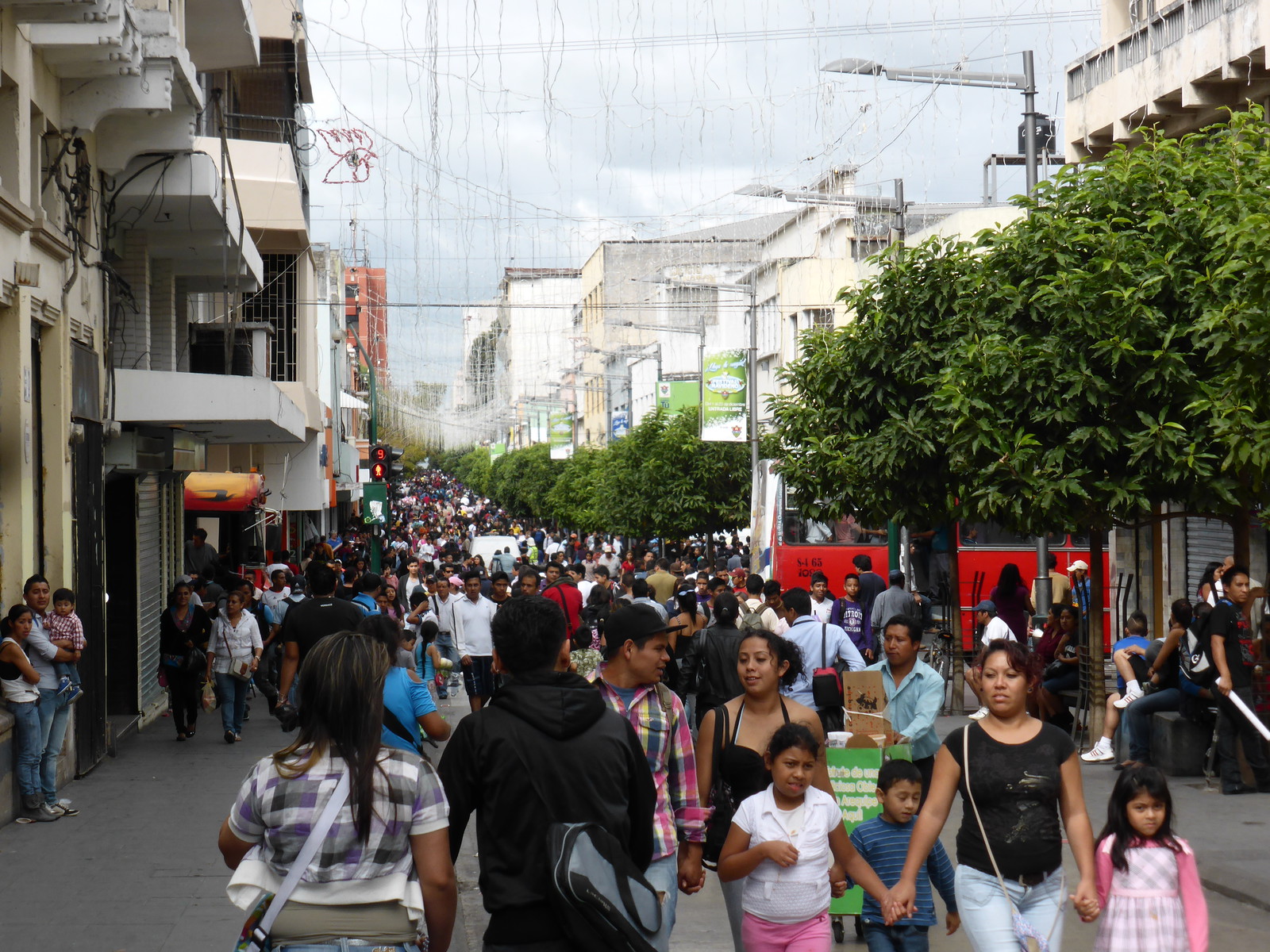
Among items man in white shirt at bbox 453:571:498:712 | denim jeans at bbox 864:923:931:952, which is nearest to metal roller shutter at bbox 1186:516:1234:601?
man in white shirt at bbox 453:571:498:712

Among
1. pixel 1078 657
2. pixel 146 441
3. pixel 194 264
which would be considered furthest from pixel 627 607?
pixel 194 264

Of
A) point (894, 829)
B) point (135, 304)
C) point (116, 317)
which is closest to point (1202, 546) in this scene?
point (135, 304)

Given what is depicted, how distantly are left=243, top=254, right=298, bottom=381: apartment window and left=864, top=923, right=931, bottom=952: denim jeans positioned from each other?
85.0 ft

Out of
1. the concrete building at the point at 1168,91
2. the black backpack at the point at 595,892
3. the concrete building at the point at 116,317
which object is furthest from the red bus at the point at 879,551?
the black backpack at the point at 595,892

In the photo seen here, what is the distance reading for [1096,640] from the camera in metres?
13.5

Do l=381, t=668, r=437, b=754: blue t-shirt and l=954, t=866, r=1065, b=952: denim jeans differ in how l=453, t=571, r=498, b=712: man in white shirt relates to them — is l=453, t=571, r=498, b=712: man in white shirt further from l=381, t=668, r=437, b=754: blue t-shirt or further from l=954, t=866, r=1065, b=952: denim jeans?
l=954, t=866, r=1065, b=952: denim jeans

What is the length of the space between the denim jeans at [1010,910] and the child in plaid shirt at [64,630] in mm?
7469

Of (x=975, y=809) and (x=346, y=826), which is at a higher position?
(x=346, y=826)

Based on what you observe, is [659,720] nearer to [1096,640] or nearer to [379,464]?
[1096,640]

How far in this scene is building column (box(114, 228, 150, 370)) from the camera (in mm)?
16781

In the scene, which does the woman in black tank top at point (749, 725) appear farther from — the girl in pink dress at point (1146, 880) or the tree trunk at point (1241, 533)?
the tree trunk at point (1241, 533)

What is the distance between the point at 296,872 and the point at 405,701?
133 inches

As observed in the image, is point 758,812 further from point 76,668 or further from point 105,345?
point 105,345

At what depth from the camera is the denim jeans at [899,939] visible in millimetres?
5441
